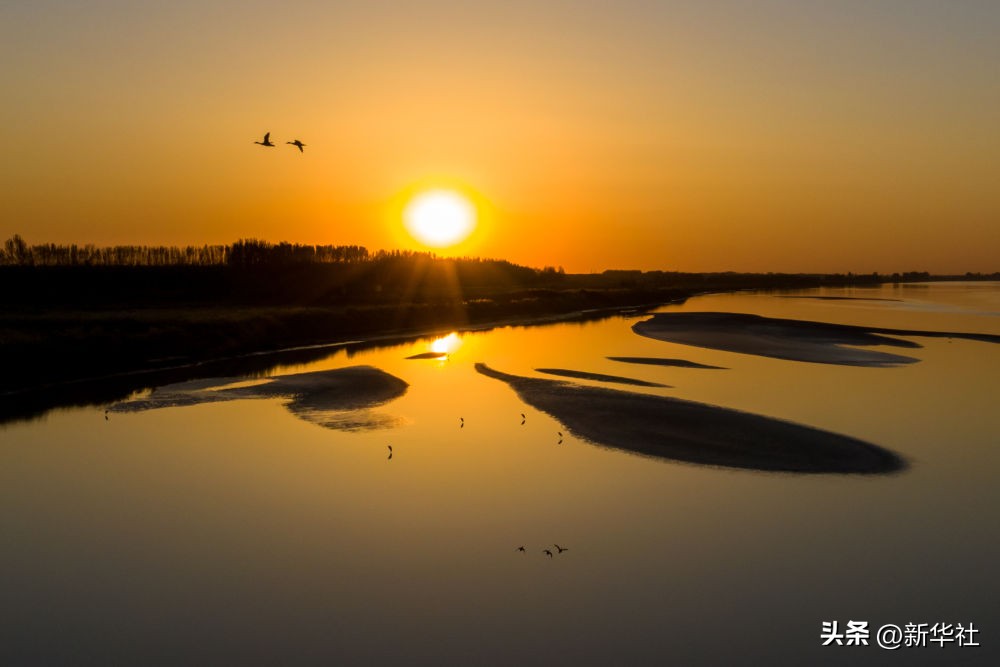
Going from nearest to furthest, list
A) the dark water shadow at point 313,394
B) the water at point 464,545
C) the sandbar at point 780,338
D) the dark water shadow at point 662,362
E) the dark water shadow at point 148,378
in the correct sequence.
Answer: the water at point 464,545
the dark water shadow at point 313,394
the dark water shadow at point 148,378
the dark water shadow at point 662,362
the sandbar at point 780,338

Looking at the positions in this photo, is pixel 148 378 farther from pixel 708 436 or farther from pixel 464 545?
pixel 708 436

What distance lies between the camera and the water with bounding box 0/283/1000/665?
36.0 ft

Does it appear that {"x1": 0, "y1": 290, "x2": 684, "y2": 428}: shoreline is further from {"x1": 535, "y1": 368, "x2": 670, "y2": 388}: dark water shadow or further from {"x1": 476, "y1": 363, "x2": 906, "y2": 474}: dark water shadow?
{"x1": 476, "y1": 363, "x2": 906, "y2": 474}: dark water shadow

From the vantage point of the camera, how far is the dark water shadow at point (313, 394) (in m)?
26.7

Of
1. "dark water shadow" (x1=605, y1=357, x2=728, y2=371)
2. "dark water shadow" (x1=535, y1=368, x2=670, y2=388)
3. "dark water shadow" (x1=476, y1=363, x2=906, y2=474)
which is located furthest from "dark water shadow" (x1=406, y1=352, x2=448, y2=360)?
"dark water shadow" (x1=476, y1=363, x2=906, y2=474)

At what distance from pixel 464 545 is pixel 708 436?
437 inches

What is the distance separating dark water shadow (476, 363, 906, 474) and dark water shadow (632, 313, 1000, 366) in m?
18.3

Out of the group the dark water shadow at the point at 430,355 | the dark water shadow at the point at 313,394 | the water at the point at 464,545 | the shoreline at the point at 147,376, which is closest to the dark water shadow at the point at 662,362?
the dark water shadow at the point at 430,355

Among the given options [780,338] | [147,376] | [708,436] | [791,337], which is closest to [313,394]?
[147,376]

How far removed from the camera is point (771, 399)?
29.3m

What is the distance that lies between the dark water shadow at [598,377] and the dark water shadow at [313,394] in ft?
27.5

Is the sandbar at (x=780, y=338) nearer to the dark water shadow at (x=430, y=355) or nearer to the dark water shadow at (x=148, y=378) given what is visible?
the dark water shadow at (x=430, y=355)

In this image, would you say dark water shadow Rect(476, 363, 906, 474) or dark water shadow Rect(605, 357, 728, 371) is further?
dark water shadow Rect(605, 357, 728, 371)

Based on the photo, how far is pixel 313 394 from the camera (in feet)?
102
